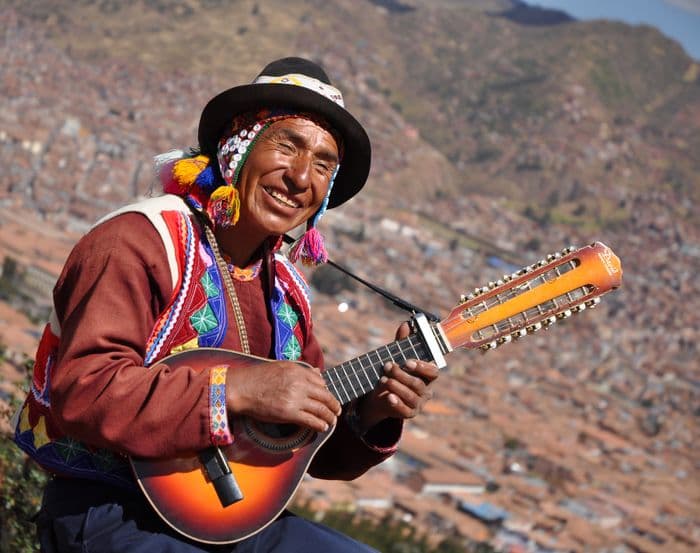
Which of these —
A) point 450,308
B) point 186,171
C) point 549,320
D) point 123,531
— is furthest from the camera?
point 450,308

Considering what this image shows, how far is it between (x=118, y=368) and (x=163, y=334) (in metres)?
0.21

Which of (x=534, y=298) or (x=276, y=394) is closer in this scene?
(x=276, y=394)

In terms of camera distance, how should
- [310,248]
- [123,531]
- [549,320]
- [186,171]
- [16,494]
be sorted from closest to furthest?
[123,531] → [549,320] → [186,171] → [310,248] → [16,494]

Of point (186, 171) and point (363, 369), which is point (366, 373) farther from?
point (186, 171)

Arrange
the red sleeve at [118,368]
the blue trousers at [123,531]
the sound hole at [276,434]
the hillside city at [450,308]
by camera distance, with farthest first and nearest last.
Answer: the hillside city at [450,308]
the sound hole at [276,434]
the blue trousers at [123,531]
the red sleeve at [118,368]

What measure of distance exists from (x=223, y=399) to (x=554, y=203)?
284ft

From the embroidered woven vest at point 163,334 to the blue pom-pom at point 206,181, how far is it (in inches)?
2.3

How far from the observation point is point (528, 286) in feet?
6.15

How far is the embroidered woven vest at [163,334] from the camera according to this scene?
1.75 metres

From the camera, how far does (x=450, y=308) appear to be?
1232 cm

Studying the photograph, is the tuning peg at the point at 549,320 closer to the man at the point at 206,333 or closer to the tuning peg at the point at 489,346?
the tuning peg at the point at 489,346

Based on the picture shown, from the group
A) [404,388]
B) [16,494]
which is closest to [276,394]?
[404,388]

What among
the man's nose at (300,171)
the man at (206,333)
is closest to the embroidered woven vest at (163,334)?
the man at (206,333)

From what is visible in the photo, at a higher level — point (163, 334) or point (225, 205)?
point (225, 205)
